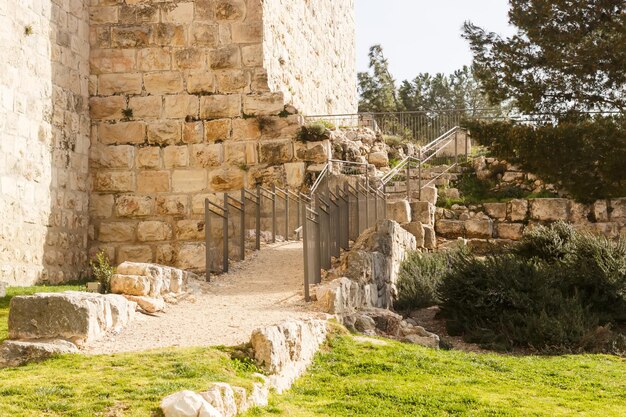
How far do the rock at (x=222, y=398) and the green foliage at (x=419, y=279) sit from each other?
7.15m

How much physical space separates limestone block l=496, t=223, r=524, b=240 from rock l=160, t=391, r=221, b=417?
12.8 metres

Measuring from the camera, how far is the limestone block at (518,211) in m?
18.2

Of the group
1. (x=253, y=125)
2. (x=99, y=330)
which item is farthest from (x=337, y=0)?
(x=99, y=330)

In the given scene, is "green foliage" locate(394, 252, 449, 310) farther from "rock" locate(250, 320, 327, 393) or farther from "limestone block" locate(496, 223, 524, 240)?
"rock" locate(250, 320, 327, 393)

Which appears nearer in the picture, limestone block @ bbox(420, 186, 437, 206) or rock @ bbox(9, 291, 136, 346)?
rock @ bbox(9, 291, 136, 346)

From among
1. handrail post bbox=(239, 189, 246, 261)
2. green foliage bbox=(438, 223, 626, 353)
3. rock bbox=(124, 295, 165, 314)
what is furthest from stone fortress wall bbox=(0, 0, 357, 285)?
rock bbox=(124, 295, 165, 314)

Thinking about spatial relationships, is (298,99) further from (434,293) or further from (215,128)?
(434,293)

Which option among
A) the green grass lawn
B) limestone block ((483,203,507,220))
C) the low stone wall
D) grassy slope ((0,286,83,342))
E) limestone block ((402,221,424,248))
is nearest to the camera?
the green grass lawn

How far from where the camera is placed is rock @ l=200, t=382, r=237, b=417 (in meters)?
6.32

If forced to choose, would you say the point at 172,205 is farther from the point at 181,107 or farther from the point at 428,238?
the point at 428,238

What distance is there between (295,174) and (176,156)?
7.29 feet

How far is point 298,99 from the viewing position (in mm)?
18391

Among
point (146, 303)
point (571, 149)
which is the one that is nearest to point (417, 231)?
point (571, 149)

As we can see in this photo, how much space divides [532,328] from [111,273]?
5516 millimetres
